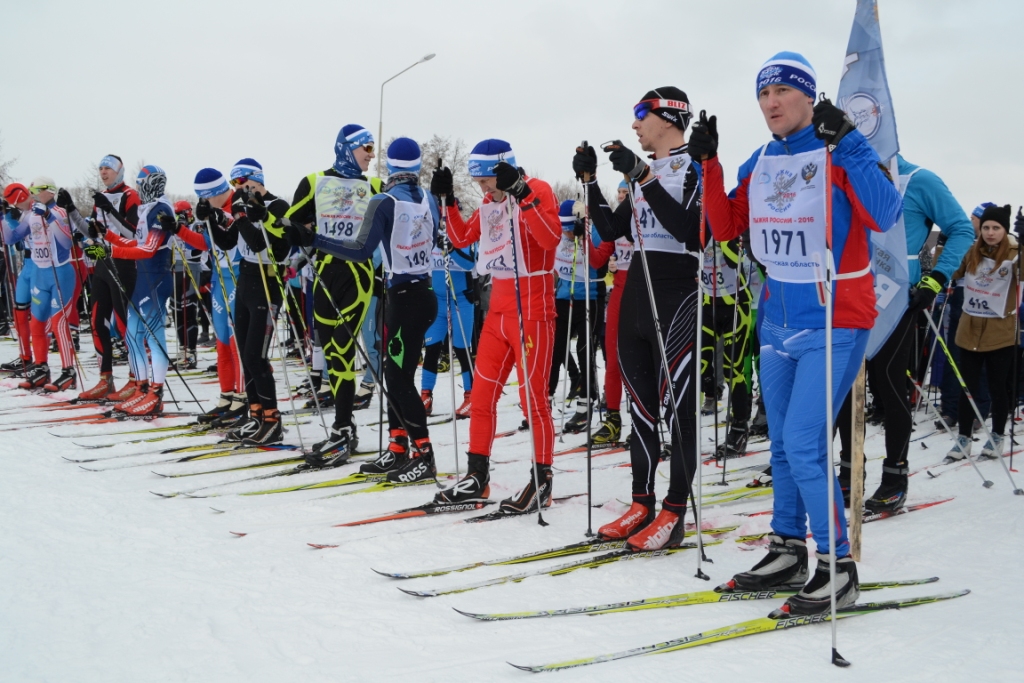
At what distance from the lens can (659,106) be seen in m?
3.79

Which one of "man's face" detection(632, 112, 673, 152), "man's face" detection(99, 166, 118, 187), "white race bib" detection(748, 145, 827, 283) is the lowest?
"white race bib" detection(748, 145, 827, 283)

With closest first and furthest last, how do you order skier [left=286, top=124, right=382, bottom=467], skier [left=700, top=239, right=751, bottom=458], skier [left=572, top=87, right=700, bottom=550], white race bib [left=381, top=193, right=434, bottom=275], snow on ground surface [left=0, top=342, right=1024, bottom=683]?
snow on ground surface [left=0, top=342, right=1024, bottom=683]
skier [left=572, top=87, right=700, bottom=550]
white race bib [left=381, top=193, right=434, bottom=275]
skier [left=286, top=124, right=382, bottom=467]
skier [left=700, top=239, right=751, bottom=458]

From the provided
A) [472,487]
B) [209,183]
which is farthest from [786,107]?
[209,183]

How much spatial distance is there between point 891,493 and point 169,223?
615 centimetres

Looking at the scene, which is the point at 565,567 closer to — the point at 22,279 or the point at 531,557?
the point at 531,557

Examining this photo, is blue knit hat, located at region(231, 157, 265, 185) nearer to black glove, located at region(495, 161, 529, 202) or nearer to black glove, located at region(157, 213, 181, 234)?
black glove, located at region(157, 213, 181, 234)

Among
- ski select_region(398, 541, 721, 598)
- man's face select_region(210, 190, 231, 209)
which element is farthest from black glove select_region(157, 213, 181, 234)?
ski select_region(398, 541, 721, 598)

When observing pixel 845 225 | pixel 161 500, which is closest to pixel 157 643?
pixel 161 500

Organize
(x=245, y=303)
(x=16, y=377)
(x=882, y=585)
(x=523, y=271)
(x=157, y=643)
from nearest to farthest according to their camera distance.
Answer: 1. (x=157, y=643)
2. (x=882, y=585)
3. (x=523, y=271)
4. (x=245, y=303)
5. (x=16, y=377)

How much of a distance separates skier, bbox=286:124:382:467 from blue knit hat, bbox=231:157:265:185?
143 centimetres

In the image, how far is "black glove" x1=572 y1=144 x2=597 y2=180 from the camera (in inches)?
155

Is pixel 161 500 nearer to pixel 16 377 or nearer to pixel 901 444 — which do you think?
pixel 901 444

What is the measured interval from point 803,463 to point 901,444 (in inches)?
73.8

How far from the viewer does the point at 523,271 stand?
451 cm
